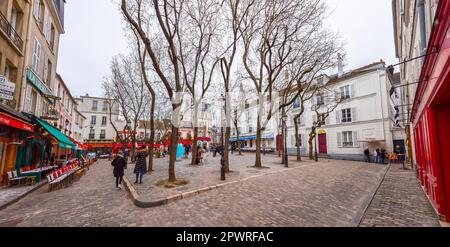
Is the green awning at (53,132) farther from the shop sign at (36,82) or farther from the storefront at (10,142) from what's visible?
the shop sign at (36,82)

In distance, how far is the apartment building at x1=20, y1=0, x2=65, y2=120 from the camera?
992cm

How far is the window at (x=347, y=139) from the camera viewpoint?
22339 millimetres

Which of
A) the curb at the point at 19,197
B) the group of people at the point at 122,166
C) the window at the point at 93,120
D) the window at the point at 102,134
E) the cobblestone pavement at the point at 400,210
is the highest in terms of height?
the window at the point at 93,120

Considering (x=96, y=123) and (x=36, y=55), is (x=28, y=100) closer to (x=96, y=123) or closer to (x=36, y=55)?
(x=36, y=55)

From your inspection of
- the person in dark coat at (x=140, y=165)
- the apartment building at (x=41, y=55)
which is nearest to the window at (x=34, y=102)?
the apartment building at (x=41, y=55)

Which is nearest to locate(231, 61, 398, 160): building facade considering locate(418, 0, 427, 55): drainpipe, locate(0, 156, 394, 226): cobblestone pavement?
locate(418, 0, 427, 55): drainpipe

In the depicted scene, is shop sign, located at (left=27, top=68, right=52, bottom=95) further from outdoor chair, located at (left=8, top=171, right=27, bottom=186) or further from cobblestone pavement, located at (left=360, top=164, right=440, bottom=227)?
A: cobblestone pavement, located at (left=360, top=164, right=440, bottom=227)

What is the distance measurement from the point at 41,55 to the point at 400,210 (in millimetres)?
19358

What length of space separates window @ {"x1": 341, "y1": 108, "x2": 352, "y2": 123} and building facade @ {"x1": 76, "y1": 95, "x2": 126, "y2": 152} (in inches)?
1593

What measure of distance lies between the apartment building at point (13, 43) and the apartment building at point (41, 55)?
0.86 feet

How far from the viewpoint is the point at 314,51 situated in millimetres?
12688
